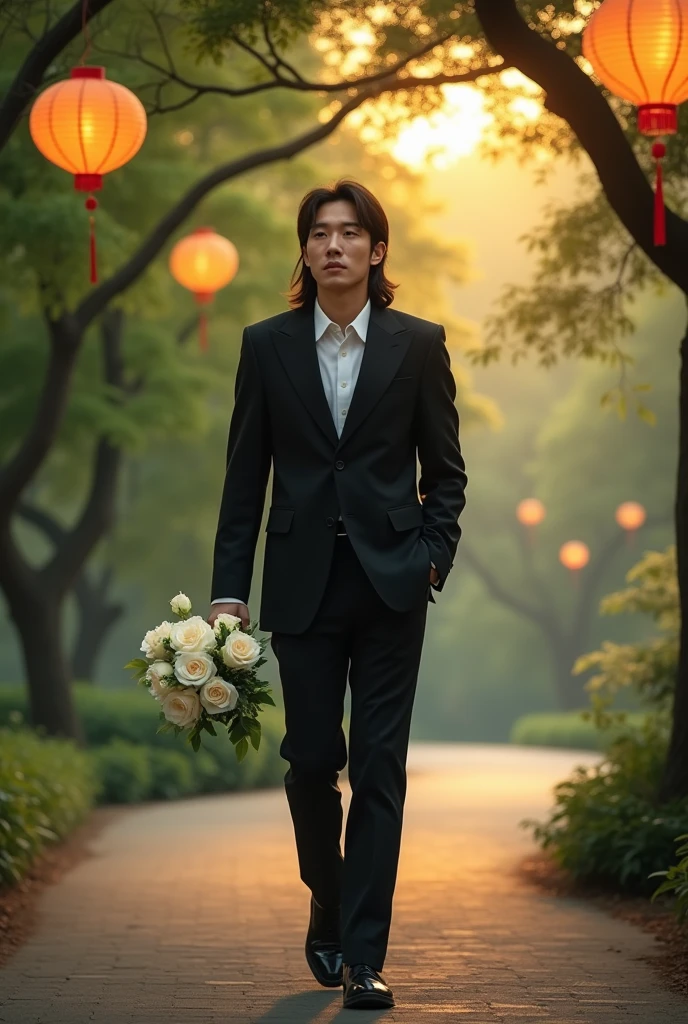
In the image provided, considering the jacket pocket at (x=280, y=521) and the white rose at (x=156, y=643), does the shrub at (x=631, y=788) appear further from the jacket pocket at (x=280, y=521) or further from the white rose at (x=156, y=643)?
the white rose at (x=156, y=643)

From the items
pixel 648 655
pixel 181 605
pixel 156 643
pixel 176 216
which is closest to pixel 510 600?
pixel 648 655

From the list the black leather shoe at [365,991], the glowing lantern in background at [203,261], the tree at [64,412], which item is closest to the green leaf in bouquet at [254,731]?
the black leather shoe at [365,991]

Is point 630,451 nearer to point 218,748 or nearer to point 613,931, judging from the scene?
point 218,748

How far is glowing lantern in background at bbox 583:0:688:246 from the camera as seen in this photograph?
6.77m

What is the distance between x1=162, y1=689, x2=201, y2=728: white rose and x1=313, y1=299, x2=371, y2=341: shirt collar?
114 centimetres

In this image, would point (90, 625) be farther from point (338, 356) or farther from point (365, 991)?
point (365, 991)

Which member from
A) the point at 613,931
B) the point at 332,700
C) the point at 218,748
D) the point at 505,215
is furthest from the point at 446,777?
the point at 505,215

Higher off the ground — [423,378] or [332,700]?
[423,378]

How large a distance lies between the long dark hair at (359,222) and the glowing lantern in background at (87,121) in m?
3.37

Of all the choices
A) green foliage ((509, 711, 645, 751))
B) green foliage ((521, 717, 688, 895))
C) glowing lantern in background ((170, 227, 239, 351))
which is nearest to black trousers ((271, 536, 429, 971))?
green foliage ((521, 717, 688, 895))

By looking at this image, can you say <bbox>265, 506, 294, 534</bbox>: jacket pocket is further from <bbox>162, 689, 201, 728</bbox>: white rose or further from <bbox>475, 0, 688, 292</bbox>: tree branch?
<bbox>475, 0, 688, 292</bbox>: tree branch

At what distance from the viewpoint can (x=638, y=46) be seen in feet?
22.2

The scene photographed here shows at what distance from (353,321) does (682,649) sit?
138 inches

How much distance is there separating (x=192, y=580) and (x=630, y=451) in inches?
463
